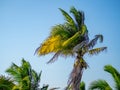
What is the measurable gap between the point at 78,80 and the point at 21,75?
7103 mm

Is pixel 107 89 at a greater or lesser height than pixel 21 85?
lesser

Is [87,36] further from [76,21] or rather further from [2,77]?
[2,77]

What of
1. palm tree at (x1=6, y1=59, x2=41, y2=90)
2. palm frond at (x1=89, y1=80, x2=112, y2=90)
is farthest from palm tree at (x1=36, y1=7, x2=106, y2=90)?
palm tree at (x1=6, y1=59, x2=41, y2=90)

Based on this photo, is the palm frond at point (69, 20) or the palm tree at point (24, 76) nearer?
the palm frond at point (69, 20)

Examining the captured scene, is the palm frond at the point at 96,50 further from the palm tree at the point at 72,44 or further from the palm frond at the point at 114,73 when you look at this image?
the palm frond at the point at 114,73

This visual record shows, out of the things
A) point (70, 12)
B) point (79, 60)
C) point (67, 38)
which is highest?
point (70, 12)

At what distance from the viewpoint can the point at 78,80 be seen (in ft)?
65.7

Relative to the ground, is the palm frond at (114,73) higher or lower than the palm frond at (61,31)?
lower

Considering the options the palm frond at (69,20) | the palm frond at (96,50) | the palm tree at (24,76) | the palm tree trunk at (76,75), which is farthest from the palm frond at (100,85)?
the palm tree at (24,76)

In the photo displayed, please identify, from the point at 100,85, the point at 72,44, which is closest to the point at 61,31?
the point at 72,44

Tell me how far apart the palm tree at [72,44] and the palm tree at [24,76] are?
185 inches

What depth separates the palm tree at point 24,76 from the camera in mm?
25391

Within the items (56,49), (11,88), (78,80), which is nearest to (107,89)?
(78,80)

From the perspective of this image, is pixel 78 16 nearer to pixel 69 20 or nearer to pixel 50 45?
pixel 69 20
